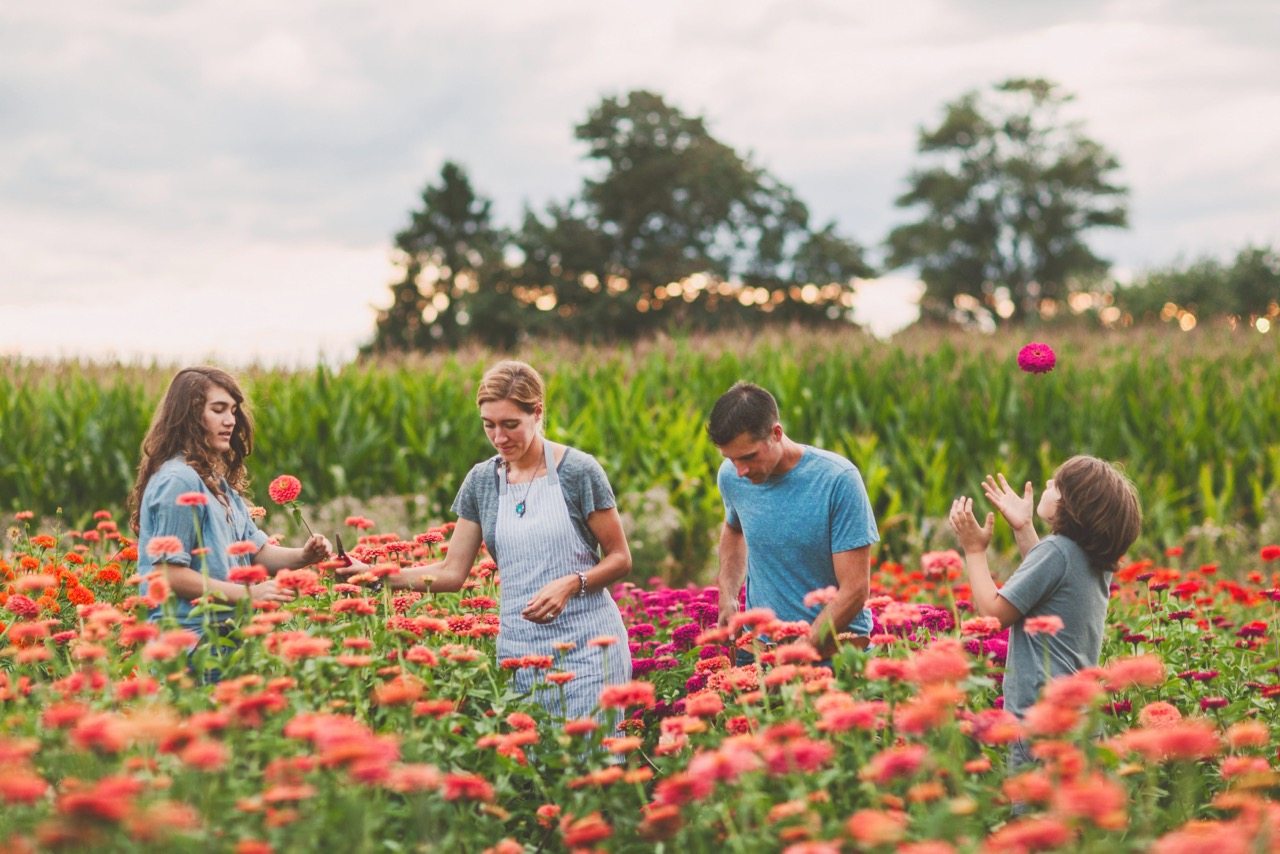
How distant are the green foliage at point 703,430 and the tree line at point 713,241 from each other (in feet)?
67.9

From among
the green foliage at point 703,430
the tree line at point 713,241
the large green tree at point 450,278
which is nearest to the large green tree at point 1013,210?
the tree line at point 713,241

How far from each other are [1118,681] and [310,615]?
7.12 ft

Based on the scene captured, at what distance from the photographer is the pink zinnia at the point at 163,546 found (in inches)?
116

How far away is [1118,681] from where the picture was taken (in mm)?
2354

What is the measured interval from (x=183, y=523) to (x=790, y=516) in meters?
2.00

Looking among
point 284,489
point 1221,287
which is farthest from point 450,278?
Answer: point 284,489

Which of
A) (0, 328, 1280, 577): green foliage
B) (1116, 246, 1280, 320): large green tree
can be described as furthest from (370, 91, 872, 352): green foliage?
(0, 328, 1280, 577): green foliage

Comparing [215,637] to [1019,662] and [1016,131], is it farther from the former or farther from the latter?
[1016,131]

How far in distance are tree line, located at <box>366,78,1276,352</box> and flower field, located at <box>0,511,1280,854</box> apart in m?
28.9

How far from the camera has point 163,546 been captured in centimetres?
297

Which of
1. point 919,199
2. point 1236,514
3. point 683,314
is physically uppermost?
point 919,199

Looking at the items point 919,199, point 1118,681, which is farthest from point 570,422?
point 919,199

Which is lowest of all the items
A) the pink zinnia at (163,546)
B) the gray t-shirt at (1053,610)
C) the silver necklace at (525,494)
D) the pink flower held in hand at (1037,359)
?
the gray t-shirt at (1053,610)

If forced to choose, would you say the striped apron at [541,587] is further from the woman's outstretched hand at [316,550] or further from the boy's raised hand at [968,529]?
the boy's raised hand at [968,529]
